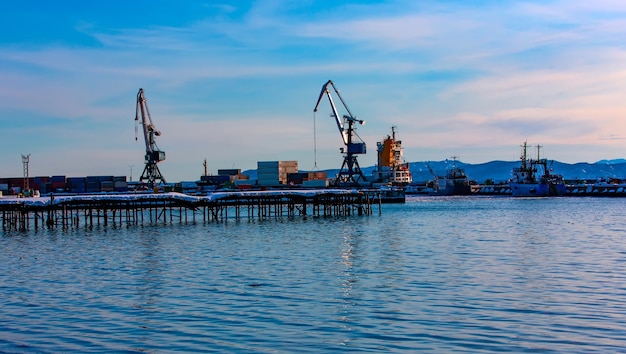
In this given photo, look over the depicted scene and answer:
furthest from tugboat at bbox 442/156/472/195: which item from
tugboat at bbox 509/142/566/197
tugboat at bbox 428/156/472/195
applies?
tugboat at bbox 509/142/566/197

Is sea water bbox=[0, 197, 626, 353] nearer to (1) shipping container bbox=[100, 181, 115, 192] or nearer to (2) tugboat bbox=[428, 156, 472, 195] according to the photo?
(1) shipping container bbox=[100, 181, 115, 192]

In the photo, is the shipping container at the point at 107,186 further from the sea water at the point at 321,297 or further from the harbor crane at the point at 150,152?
the sea water at the point at 321,297

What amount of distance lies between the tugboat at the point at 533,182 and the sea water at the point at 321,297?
111744 millimetres

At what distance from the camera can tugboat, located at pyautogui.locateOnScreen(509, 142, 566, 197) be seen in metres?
153

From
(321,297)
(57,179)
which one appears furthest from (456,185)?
(321,297)

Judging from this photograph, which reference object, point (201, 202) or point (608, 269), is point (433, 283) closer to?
point (608, 269)

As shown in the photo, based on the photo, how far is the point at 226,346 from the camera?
58.2 ft

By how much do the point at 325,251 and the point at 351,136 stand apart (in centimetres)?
11935

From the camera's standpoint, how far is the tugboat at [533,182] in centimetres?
15312

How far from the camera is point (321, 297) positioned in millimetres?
24203

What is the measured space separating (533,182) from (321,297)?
14130 cm

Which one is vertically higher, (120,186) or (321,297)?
(120,186)

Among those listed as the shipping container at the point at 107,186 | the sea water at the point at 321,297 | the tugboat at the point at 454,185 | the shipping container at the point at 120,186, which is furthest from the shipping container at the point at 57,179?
the sea water at the point at 321,297

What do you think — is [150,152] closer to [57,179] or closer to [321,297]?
[57,179]
